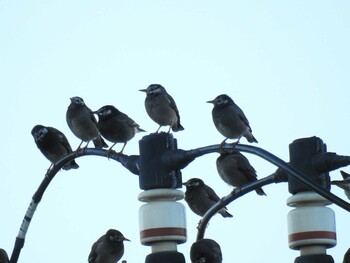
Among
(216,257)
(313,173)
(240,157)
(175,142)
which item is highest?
(240,157)

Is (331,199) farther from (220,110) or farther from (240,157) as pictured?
(240,157)

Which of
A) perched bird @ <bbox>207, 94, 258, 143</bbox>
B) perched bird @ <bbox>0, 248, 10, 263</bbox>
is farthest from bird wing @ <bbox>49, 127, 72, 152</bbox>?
perched bird @ <bbox>0, 248, 10, 263</bbox>

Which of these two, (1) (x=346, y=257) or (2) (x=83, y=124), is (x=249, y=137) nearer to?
(2) (x=83, y=124)

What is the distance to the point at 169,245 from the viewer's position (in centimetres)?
381

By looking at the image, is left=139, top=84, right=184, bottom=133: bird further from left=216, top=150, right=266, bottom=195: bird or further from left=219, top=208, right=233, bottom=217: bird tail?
left=219, top=208, right=233, bottom=217: bird tail

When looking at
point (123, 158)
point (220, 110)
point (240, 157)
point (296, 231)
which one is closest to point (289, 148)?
point (296, 231)

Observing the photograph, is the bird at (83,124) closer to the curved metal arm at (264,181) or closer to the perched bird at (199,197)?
the perched bird at (199,197)

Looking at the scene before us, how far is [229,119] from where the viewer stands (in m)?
10.6

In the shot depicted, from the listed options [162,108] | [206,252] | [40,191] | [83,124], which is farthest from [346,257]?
[83,124]

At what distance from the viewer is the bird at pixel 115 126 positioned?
33.4ft

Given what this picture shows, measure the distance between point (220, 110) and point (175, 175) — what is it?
670cm

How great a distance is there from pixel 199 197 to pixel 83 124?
175 cm

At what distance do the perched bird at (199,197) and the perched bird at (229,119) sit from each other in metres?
1.06

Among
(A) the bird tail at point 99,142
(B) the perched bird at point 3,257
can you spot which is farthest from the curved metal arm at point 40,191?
(A) the bird tail at point 99,142
